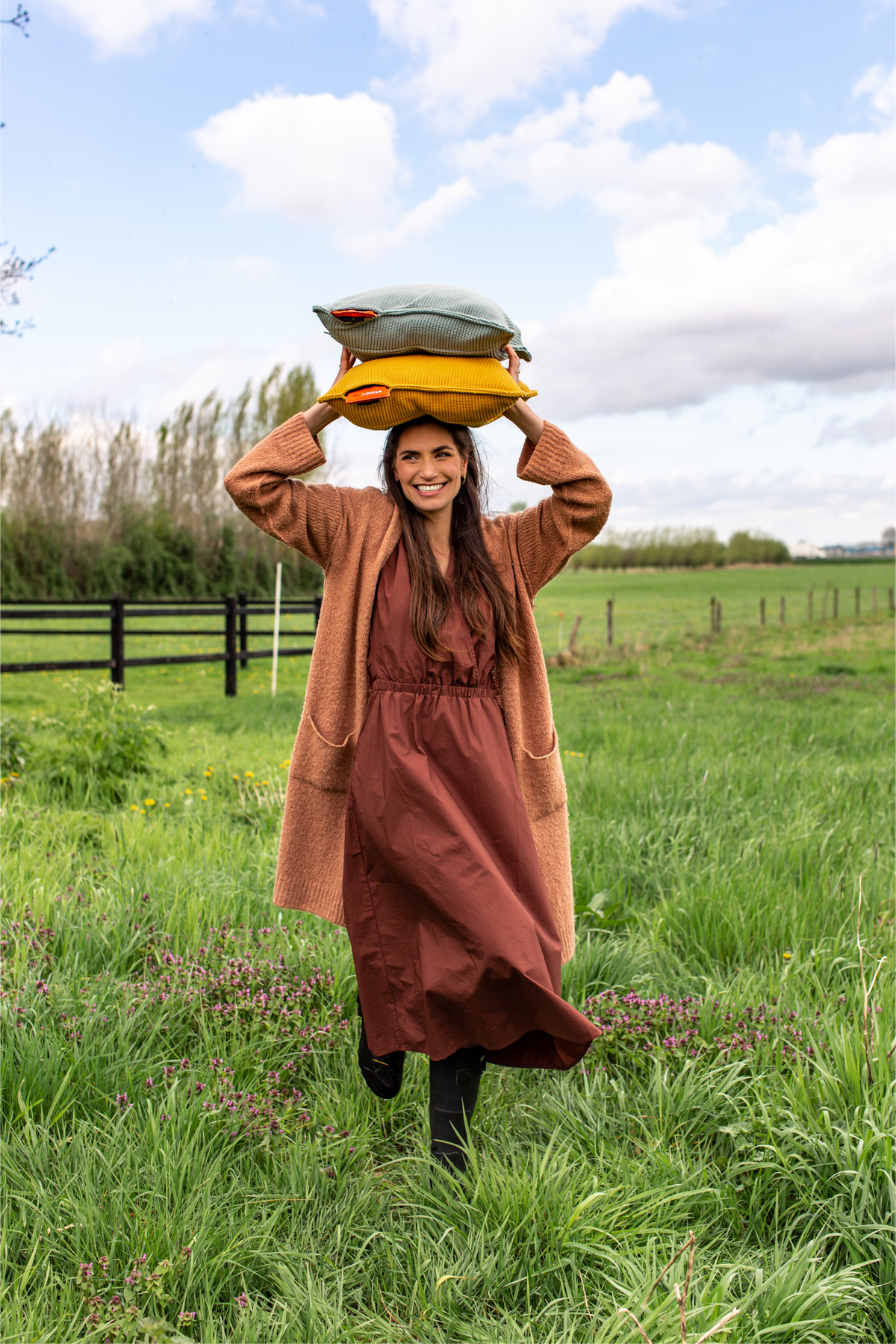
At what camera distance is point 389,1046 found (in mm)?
2146

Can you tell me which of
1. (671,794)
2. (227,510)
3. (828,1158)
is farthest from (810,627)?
(828,1158)

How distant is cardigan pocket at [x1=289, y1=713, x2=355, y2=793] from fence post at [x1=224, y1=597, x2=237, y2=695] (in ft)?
31.5

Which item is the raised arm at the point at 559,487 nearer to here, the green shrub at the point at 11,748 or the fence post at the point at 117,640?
the green shrub at the point at 11,748

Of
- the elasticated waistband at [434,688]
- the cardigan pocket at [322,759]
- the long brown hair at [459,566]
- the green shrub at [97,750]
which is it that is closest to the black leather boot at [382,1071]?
the cardigan pocket at [322,759]

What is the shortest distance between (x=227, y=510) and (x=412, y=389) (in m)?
29.9

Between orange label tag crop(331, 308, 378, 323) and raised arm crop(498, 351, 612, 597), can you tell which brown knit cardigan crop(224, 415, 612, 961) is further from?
orange label tag crop(331, 308, 378, 323)

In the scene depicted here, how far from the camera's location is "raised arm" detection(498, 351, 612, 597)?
231 centimetres

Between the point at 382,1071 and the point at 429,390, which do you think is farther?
the point at 382,1071

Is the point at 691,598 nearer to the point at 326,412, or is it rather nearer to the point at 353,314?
the point at 326,412

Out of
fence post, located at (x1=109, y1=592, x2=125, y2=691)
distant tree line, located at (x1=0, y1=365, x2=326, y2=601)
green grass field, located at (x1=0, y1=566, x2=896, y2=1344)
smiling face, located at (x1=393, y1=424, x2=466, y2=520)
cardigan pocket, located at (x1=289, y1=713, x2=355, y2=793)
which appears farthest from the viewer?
distant tree line, located at (x1=0, y1=365, x2=326, y2=601)

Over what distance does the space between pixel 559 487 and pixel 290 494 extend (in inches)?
28.1

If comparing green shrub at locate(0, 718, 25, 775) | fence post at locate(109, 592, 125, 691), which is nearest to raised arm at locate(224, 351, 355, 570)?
green shrub at locate(0, 718, 25, 775)

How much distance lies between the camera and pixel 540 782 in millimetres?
2477

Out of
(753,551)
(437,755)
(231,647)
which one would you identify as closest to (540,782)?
(437,755)
